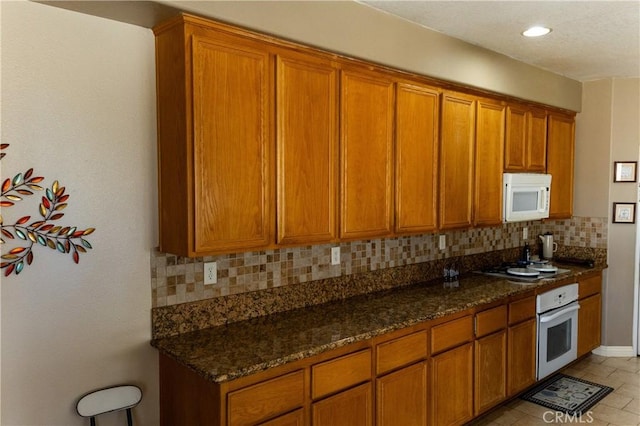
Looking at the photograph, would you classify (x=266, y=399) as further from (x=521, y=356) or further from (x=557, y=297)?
(x=557, y=297)

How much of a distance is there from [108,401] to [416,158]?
2.25m

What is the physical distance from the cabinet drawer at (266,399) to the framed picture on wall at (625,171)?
13.0ft

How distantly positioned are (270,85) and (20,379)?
1.72m

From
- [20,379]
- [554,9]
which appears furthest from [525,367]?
[20,379]

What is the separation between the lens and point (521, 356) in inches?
141

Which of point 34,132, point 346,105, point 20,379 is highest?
point 346,105

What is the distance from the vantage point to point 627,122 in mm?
4531

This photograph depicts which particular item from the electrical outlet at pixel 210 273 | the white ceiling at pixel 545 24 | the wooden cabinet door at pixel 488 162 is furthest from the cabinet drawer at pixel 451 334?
the white ceiling at pixel 545 24

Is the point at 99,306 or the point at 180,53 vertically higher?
the point at 180,53

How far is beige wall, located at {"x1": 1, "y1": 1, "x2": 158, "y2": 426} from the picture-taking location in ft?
6.43

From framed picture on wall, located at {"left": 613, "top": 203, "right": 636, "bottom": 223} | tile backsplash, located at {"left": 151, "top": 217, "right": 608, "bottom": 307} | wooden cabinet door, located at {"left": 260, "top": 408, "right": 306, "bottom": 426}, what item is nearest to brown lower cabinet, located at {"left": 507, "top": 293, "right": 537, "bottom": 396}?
tile backsplash, located at {"left": 151, "top": 217, "right": 608, "bottom": 307}

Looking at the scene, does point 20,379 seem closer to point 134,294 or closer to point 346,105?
point 134,294

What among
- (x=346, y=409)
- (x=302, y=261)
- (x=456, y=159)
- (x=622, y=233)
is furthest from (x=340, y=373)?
(x=622, y=233)

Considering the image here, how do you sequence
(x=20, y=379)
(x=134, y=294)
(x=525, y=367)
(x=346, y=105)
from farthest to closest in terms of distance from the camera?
(x=525, y=367) < (x=346, y=105) < (x=134, y=294) < (x=20, y=379)
